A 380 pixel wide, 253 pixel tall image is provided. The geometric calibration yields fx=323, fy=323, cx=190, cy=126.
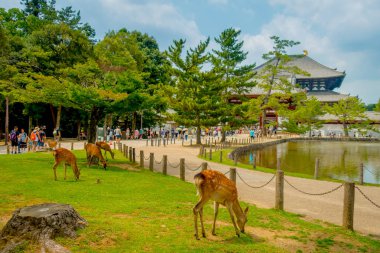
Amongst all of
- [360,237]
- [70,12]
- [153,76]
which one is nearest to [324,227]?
[360,237]

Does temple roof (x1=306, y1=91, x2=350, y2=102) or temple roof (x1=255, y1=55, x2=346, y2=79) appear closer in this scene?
temple roof (x1=306, y1=91, x2=350, y2=102)

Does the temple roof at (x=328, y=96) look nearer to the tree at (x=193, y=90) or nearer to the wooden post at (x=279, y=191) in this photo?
the tree at (x=193, y=90)

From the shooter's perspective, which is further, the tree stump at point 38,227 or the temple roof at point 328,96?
the temple roof at point 328,96

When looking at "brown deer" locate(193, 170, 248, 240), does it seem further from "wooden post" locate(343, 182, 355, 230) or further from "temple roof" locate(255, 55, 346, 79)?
"temple roof" locate(255, 55, 346, 79)

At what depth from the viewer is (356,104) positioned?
55.6 meters

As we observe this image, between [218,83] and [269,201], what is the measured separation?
22778 millimetres

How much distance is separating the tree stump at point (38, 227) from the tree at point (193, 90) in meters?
25.6

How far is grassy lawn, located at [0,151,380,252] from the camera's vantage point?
6.21 meters

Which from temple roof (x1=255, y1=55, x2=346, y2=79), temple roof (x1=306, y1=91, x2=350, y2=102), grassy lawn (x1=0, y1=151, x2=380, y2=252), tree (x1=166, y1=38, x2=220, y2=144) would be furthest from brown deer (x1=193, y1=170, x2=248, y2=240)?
temple roof (x1=255, y1=55, x2=346, y2=79)

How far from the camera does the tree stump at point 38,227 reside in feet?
18.6

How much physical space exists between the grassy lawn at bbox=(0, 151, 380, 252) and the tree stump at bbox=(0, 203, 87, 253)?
192 millimetres

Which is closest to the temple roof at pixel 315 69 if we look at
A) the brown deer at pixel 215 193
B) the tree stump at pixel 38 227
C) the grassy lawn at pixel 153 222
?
the grassy lawn at pixel 153 222

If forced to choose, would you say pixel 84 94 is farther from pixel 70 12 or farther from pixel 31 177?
pixel 70 12

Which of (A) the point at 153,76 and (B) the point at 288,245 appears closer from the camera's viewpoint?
(B) the point at 288,245
